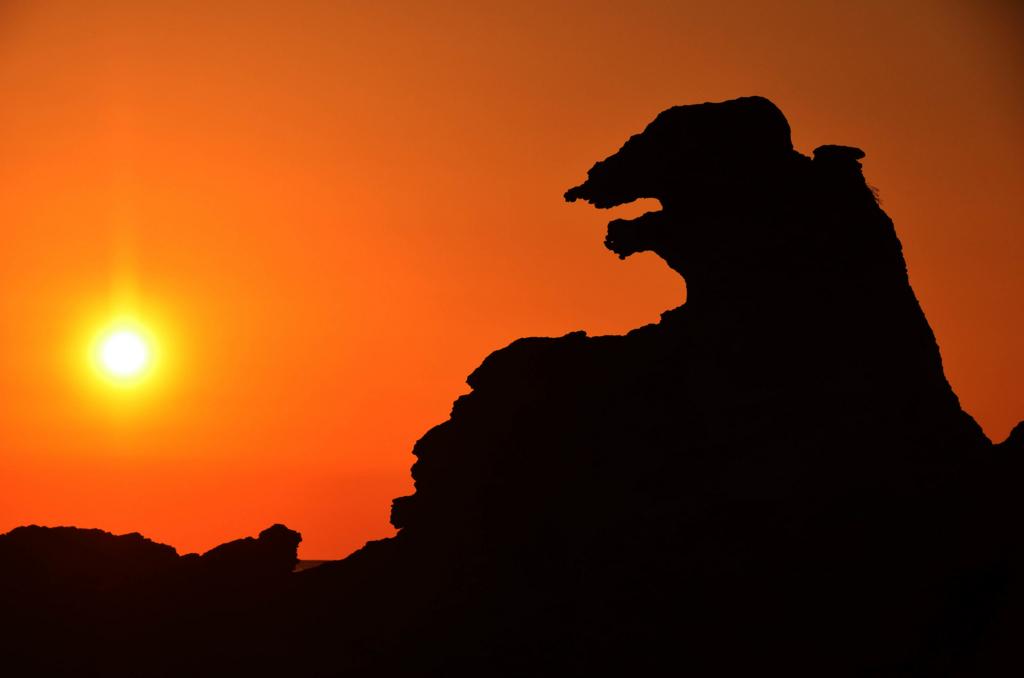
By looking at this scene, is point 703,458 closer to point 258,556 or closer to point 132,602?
point 258,556

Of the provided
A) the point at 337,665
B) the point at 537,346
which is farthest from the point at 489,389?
the point at 337,665

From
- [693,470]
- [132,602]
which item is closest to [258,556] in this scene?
[132,602]

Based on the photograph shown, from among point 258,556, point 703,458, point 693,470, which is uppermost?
point 258,556

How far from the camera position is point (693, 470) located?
49.5 metres

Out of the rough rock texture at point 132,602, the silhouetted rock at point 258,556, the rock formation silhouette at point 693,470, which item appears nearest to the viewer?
the rock formation silhouette at point 693,470

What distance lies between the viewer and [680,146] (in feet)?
175

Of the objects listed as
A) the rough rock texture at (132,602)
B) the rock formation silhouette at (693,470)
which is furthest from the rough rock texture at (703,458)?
the rough rock texture at (132,602)

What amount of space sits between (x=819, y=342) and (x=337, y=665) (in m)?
24.6

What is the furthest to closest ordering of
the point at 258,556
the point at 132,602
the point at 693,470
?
the point at 258,556
the point at 132,602
the point at 693,470

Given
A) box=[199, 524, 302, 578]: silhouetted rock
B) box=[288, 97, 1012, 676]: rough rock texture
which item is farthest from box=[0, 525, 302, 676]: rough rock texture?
box=[288, 97, 1012, 676]: rough rock texture

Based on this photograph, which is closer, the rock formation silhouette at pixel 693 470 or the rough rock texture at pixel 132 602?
the rock formation silhouette at pixel 693 470

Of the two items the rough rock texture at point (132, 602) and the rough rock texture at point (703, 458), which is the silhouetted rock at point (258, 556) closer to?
the rough rock texture at point (132, 602)

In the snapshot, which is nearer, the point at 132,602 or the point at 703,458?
the point at 703,458

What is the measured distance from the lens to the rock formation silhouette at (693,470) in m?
45.1
